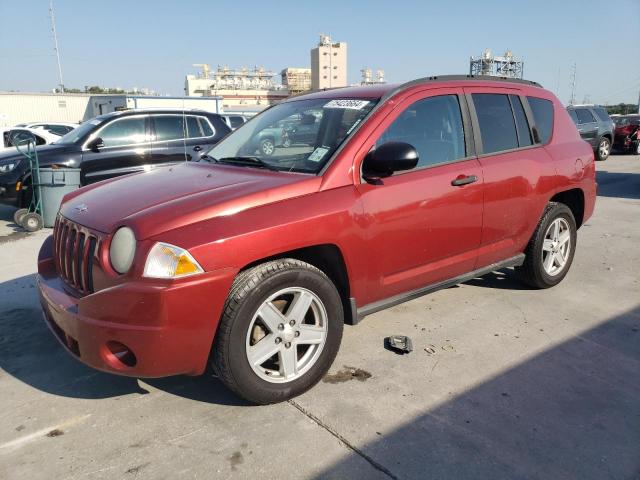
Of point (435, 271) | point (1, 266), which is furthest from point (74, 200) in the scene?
point (1, 266)

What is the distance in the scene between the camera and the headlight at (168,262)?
7.97ft

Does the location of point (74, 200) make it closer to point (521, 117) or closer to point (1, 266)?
point (1, 266)

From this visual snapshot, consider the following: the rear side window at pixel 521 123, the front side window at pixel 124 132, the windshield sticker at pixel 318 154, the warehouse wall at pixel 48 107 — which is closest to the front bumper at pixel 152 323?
the windshield sticker at pixel 318 154

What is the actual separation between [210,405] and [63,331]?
0.91 metres

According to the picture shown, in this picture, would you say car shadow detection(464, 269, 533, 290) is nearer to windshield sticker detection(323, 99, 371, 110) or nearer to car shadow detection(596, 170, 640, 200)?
windshield sticker detection(323, 99, 371, 110)

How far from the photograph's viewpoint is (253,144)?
3828 millimetres

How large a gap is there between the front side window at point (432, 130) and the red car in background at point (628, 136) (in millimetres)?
18414

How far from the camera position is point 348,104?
3.46 meters

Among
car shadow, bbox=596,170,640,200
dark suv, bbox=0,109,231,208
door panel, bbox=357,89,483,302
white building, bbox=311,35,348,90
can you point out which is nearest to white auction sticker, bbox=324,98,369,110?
door panel, bbox=357,89,483,302

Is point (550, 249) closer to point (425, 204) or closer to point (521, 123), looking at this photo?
point (521, 123)

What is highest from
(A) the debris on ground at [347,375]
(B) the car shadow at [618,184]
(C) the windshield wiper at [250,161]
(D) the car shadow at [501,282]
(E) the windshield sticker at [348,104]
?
(E) the windshield sticker at [348,104]

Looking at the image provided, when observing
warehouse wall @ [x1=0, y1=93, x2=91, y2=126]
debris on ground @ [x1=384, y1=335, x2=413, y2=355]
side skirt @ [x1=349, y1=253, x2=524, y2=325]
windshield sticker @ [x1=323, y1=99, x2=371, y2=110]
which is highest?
warehouse wall @ [x1=0, y1=93, x2=91, y2=126]

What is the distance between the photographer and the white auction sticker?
3.37 m

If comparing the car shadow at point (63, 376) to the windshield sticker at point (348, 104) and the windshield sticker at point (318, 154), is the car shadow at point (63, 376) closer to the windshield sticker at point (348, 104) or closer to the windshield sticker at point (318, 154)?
the windshield sticker at point (318, 154)
